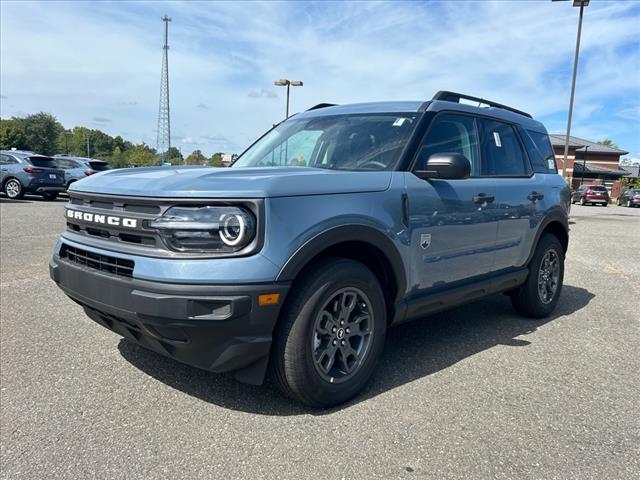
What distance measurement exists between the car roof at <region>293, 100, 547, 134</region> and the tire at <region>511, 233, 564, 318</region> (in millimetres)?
1231

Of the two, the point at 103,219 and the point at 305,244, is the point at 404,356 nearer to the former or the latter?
the point at 305,244

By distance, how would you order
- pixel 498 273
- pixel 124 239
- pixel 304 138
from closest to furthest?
1. pixel 124 239
2. pixel 304 138
3. pixel 498 273

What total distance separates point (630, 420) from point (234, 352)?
2374mm

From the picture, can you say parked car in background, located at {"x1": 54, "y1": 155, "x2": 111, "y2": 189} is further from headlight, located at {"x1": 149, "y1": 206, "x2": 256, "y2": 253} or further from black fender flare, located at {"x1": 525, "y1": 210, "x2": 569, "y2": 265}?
headlight, located at {"x1": 149, "y1": 206, "x2": 256, "y2": 253}

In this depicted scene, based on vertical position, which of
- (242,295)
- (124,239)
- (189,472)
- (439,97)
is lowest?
(189,472)

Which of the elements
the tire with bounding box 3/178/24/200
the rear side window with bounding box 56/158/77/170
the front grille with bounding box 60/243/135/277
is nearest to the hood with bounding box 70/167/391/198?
the front grille with bounding box 60/243/135/277

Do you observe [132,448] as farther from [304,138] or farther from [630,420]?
[630,420]

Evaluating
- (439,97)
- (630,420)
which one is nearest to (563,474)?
(630,420)

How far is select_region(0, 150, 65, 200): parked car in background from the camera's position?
17.0 metres

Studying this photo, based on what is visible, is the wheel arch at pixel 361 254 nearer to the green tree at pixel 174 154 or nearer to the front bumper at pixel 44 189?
the front bumper at pixel 44 189

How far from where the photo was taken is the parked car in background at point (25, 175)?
1703 cm

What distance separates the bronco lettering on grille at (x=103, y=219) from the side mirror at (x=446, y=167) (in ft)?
6.21

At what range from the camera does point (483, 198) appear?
402 centimetres

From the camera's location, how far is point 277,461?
8.12ft
